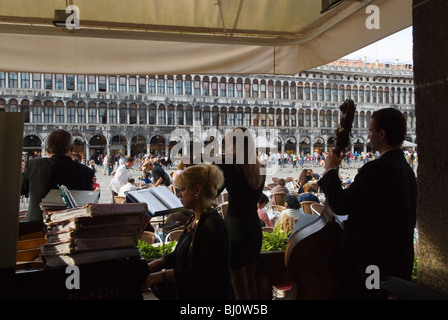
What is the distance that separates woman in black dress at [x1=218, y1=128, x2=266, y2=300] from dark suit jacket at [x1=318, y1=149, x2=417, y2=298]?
2.50 feet

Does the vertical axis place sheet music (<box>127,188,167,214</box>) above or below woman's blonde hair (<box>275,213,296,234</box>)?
above

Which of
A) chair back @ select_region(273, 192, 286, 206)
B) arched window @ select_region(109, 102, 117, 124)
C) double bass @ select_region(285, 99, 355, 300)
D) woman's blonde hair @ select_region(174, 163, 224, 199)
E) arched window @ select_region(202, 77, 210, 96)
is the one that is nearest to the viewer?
woman's blonde hair @ select_region(174, 163, 224, 199)

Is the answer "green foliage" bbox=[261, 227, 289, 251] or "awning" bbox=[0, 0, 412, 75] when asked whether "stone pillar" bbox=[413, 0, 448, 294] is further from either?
"green foliage" bbox=[261, 227, 289, 251]

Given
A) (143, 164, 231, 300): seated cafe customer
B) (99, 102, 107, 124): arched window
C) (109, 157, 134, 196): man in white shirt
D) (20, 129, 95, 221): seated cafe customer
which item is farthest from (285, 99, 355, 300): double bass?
(99, 102, 107, 124): arched window

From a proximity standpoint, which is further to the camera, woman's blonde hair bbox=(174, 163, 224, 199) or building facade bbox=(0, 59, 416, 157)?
building facade bbox=(0, 59, 416, 157)

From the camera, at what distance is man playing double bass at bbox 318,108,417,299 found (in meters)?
1.52

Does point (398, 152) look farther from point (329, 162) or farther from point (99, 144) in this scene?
point (99, 144)

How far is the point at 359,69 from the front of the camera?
48250 millimetres

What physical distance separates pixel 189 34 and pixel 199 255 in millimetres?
1729

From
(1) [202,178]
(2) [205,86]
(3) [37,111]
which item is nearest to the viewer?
(1) [202,178]

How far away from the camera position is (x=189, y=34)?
273 cm

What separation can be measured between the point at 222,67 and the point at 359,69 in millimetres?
49448

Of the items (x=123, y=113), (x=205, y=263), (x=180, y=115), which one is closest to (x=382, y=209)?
(x=205, y=263)

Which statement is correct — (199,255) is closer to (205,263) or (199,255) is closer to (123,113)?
(205,263)
